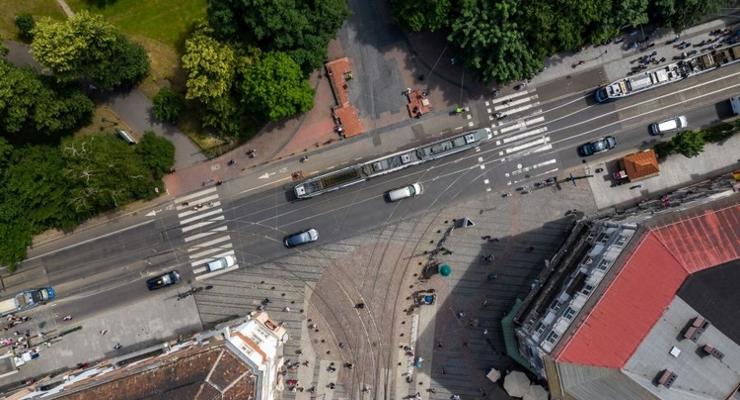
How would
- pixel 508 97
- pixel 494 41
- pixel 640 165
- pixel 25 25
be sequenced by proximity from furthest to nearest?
pixel 508 97
pixel 25 25
pixel 640 165
pixel 494 41

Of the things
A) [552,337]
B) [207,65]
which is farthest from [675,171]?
[207,65]

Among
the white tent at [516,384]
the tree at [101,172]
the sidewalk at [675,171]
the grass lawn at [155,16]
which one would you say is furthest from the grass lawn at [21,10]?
the white tent at [516,384]

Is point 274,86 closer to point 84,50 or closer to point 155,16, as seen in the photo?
point 84,50

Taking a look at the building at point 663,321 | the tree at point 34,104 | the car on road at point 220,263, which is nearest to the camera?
the building at point 663,321

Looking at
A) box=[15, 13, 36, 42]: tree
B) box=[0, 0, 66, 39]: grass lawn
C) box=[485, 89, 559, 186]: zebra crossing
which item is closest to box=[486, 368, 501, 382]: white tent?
box=[485, 89, 559, 186]: zebra crossing

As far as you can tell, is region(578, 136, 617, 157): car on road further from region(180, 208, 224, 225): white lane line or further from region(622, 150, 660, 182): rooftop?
→ region(180, 208, 224, 225): white lane line

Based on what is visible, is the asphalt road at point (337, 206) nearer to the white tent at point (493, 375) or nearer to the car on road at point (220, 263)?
the car on road at point (220, 263)
